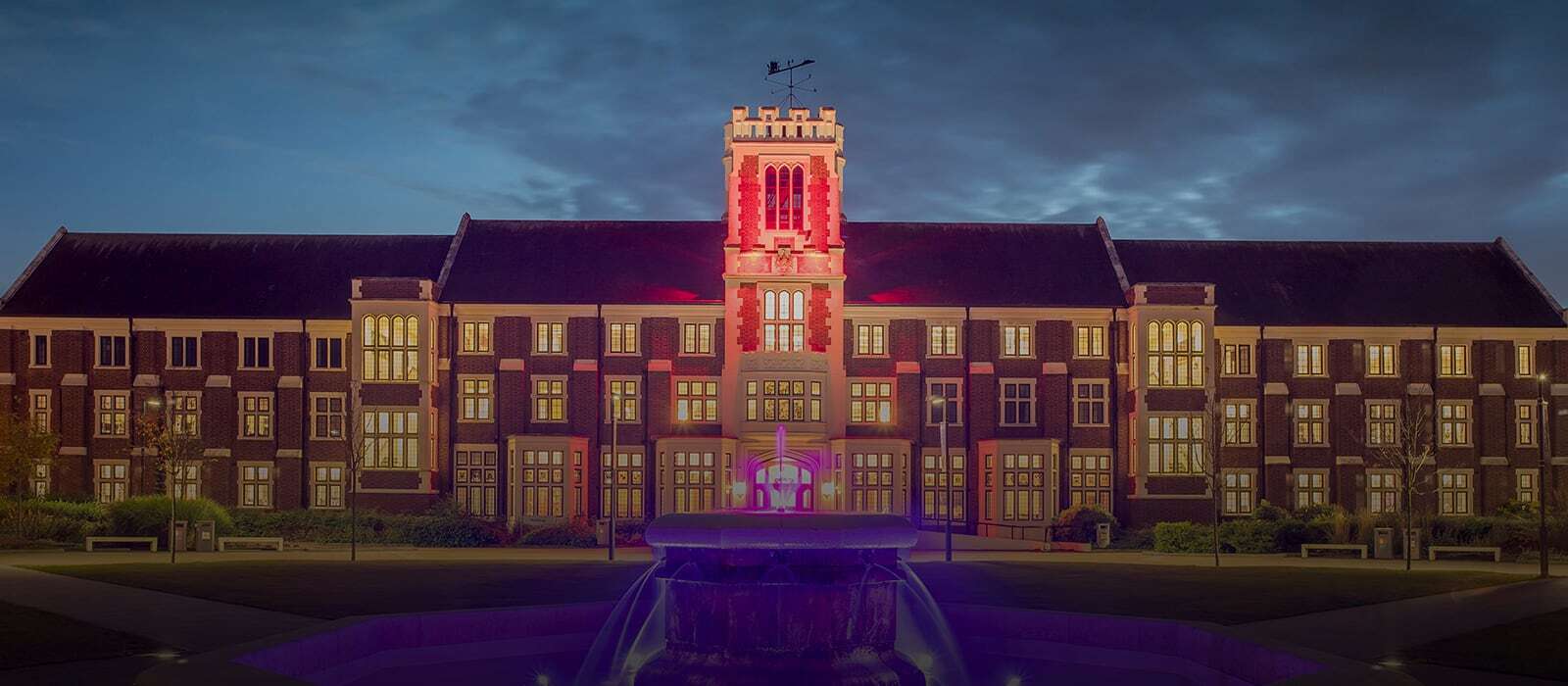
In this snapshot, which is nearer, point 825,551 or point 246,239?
point 825,551

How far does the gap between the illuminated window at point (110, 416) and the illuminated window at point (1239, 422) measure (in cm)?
4212

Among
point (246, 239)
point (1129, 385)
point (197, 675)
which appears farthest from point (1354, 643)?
point (246, 239)

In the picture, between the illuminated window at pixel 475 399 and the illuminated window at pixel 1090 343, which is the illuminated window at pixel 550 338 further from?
the illuminated window at pixel 1090 343

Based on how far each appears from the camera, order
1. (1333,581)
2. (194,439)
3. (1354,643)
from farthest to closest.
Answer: (194,439), (1333,581), (1354,643)

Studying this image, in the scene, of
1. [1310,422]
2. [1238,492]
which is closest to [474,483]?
[1238,492]

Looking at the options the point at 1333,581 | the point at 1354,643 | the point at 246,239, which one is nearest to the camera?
the point at 1354,643

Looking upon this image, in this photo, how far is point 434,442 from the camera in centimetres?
5559

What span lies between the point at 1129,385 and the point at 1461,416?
43.7 feet

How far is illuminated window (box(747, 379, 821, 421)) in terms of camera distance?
180ft

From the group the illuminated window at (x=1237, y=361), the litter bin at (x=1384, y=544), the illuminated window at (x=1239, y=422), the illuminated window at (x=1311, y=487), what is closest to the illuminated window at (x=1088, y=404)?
the illuminated window at (x=1239, y=422)

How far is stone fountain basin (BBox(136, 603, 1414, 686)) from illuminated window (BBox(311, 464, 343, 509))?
111ft

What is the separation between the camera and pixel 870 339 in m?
56.7

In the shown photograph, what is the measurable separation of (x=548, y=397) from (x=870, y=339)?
12.4 m

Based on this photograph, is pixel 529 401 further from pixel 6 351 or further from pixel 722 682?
pixel 722 682
